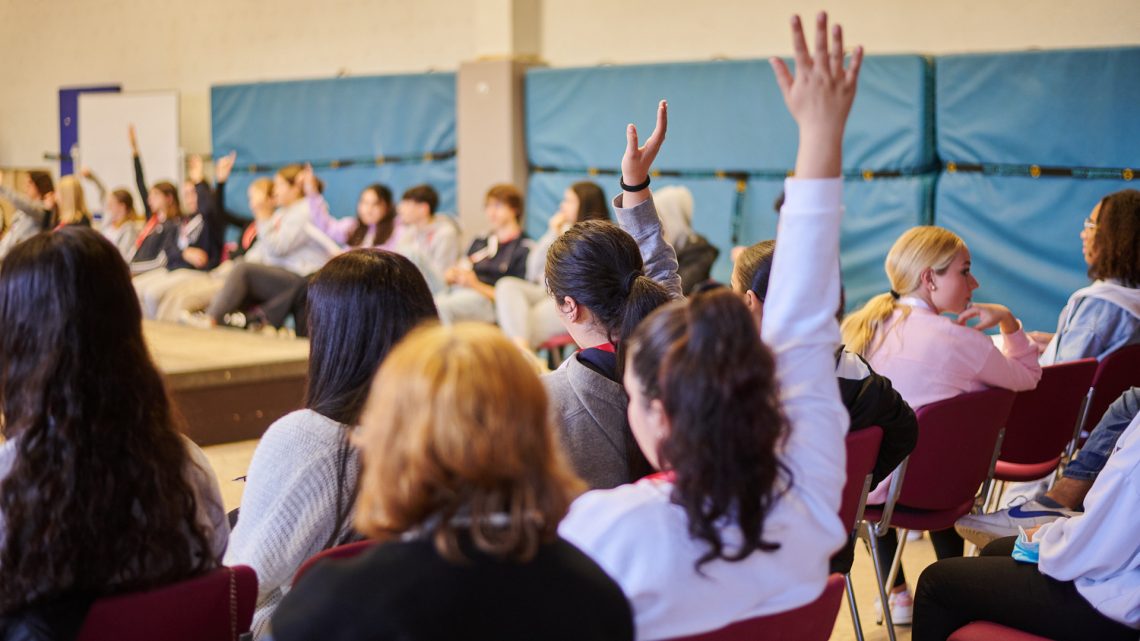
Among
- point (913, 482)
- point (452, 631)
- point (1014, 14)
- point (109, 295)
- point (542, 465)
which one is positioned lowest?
point (913, 482)

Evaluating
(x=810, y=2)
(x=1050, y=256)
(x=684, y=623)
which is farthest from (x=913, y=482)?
(x=810, y=2)

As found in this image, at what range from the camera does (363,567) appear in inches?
41.9

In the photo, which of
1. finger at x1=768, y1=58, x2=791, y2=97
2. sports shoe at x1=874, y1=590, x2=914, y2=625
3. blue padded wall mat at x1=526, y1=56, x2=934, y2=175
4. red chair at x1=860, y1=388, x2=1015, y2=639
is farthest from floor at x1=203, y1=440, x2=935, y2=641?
blue padded wall mat at x1=526, y1=56, x2=934, y2=175

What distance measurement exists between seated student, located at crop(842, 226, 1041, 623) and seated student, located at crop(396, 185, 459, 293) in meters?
4.27

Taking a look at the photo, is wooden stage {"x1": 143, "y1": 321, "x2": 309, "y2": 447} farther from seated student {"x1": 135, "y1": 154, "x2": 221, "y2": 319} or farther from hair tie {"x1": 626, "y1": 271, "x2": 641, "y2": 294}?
hair tie {"x1": 626, "y1": 271, "x2": 641, "y2": 294}

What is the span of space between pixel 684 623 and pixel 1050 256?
4.89 m

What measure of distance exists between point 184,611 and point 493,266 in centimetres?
554

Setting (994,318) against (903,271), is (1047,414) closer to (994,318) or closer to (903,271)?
(994,318)

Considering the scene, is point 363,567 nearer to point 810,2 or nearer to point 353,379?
point 353,379

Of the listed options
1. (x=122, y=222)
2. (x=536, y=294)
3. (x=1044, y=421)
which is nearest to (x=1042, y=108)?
(x=1044, y=421)

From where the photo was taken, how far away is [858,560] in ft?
12.4

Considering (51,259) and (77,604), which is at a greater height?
(51,259)

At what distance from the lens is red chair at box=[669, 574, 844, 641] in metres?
1.30

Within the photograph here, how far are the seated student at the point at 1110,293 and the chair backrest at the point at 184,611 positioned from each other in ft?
9.86
